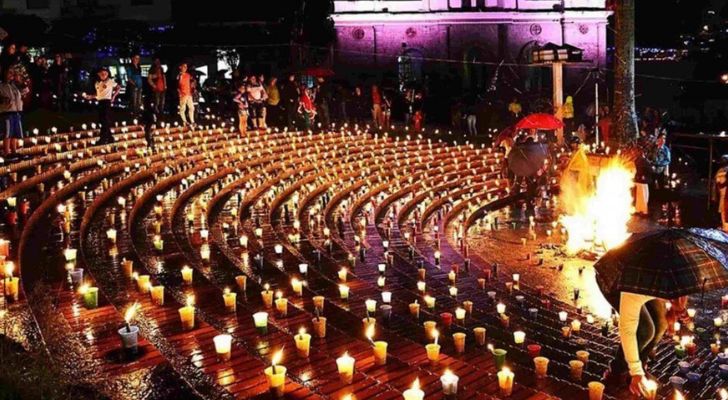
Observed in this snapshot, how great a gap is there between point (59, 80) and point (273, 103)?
5802 millimetres

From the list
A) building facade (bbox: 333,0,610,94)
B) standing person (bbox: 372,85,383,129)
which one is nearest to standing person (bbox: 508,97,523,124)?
standing person (bbox: 372,85,383,129)

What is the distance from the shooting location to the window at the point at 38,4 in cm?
3678

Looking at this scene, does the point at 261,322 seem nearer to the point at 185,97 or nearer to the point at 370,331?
the point at 370,331

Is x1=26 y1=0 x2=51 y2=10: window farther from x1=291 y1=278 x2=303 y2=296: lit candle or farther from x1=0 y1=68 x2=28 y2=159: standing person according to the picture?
x1=291 y1=278 x2=303 y2=296: lit candle

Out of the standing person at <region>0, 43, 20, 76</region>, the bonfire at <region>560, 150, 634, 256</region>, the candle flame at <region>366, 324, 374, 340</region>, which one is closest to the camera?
the candle flame at <region>366, 324, 374, 340</region>

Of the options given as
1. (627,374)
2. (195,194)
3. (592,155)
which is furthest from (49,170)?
(592,155)

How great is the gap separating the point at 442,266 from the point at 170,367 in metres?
6.37

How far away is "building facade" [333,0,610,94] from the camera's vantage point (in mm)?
35938

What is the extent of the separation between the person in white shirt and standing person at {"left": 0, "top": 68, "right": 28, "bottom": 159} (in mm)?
9972

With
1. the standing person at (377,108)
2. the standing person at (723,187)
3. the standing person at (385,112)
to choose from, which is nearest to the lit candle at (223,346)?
the standing person at (723,187)

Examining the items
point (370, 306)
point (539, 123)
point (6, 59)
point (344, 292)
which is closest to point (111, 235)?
point (344, 292)

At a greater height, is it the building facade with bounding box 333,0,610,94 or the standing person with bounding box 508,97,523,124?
the building facade with bounding box 333,0,610,94

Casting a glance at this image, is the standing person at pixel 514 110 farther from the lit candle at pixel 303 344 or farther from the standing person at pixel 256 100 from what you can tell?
the lit candle at pixel 303 344

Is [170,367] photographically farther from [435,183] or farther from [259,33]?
[259,33]
